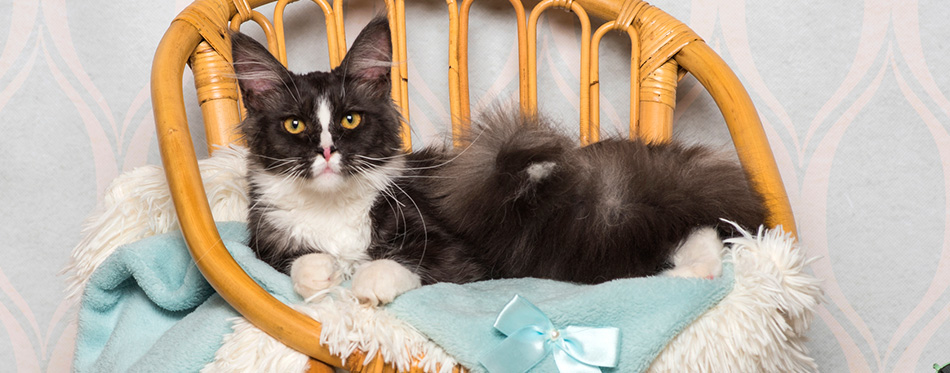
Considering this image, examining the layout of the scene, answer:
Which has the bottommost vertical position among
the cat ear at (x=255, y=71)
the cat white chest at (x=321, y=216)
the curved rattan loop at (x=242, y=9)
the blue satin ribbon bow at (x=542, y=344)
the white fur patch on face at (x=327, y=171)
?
the blue satin ribbon bow at (x=542, y=344)

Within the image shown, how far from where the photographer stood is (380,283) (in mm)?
854

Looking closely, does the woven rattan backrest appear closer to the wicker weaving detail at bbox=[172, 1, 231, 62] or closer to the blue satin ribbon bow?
the wicker weaving detail at bbox=[172, 1, 231, 62]

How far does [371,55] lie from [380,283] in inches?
18.8

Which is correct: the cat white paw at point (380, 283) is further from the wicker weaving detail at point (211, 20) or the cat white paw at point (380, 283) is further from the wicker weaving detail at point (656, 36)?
the wicker weaving detail at point (656, 36)

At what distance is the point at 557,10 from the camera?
162cm

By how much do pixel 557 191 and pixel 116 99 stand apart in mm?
1178

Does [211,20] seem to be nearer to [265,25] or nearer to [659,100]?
[265,25]

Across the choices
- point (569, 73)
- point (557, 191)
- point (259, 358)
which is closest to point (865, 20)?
point (569, 73)

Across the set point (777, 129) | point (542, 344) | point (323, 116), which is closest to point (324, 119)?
point (323, 116)

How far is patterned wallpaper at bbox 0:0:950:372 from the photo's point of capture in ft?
4.95

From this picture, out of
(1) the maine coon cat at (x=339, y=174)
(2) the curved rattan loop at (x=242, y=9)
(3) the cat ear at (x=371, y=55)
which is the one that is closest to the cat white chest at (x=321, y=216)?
(1) the maine coon cat at (x=339, y=174)

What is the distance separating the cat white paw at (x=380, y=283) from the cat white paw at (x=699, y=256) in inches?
15.2

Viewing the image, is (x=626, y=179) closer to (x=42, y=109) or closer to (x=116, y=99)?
(x=116, y=99)

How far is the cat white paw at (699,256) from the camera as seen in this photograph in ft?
2.97
